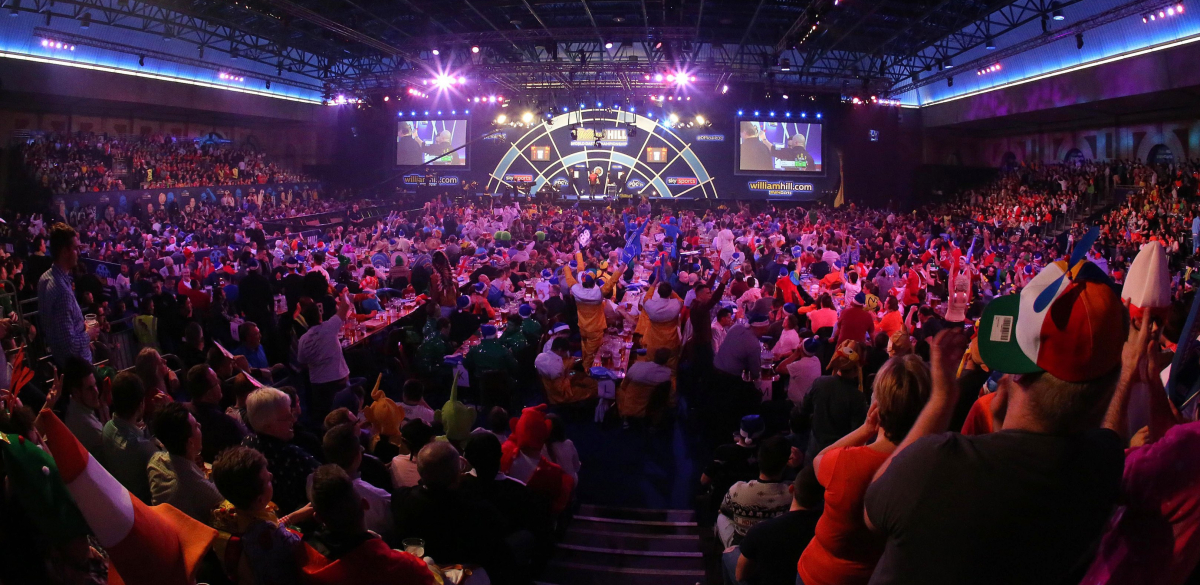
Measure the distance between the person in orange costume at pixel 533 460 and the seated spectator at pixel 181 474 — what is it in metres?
1.58

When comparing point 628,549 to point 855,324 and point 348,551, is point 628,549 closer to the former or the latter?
point 348,551

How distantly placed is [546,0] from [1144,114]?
17.1 meters

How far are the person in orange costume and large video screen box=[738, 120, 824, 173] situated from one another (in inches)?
949

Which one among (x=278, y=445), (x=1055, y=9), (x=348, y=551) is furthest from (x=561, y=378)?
(x=1055, y=9)

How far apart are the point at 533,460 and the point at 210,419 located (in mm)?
1650

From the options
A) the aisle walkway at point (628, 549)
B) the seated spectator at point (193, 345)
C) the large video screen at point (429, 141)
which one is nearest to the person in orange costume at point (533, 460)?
the aisle walkway at point (628, 549)

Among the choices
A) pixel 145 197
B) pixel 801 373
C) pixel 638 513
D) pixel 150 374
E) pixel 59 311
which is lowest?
pixel 638 513

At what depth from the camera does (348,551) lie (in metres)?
2.00

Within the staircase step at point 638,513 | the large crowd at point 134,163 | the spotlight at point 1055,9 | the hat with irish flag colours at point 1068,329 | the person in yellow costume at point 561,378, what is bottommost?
the staircase step at point 638,513

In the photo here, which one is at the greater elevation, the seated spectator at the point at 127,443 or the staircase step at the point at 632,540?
the seated spectator at the point at 127,443

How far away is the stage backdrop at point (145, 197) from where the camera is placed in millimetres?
16250

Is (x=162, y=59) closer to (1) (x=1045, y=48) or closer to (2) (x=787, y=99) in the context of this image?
(2) (x=787, y=99)

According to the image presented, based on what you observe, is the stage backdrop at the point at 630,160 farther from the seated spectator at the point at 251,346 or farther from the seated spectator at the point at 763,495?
the seated spectator at the point at 763,495

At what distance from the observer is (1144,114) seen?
63.7 feet
